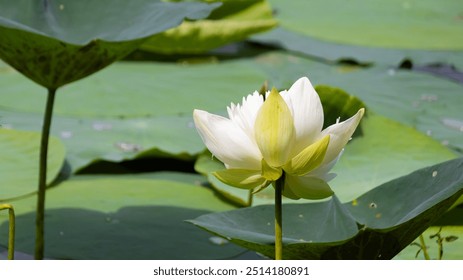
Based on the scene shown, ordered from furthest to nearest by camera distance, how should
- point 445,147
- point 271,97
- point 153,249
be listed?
point 445,147 < point 153,249 < point 271,97

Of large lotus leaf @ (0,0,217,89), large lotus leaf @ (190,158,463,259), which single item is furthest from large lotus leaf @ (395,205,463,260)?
large lotus leaf @ (0,0,217,89)

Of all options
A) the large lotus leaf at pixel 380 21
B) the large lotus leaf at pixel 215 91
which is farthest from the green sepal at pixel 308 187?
the large lotus leaf at pixel 380 21

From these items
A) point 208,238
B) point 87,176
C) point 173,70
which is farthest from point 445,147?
point 173,70

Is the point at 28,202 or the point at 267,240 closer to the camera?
the point at 267,240

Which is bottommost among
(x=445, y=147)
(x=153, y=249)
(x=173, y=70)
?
(x=153, y=249)

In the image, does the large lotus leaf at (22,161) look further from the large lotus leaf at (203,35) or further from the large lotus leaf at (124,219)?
the large lotus leaf at (203,35)

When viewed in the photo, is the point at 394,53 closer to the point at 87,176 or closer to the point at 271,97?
the point at 87,176

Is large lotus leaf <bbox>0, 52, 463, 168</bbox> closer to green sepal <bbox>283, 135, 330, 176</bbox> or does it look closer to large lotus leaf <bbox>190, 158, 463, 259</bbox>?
large lotus leaf <bbox>190, 158, 463, 259</bbox>
